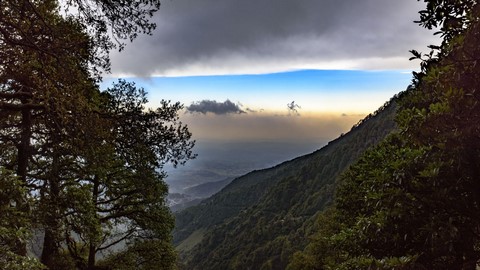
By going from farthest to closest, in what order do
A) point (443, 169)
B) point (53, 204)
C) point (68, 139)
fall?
point (53, 204)
point (68, 139)
point (443, 169)

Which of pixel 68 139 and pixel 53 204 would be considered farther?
pixel 53 204

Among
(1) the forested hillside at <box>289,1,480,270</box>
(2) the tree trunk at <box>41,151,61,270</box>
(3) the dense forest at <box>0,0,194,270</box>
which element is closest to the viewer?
(1) the forested hillside at <box>289,1,480,270</box>

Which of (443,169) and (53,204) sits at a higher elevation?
(53,204)

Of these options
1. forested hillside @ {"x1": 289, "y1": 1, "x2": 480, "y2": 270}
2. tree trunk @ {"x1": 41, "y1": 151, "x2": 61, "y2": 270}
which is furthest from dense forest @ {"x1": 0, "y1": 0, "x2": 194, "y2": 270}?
forested hillside @ {"x1": 289, "y1": 1, "x2": 480, "y2": 270}

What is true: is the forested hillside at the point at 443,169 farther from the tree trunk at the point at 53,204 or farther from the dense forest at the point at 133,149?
the tree trunk at the point at 53,204

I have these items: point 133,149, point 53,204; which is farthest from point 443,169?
point 53,204

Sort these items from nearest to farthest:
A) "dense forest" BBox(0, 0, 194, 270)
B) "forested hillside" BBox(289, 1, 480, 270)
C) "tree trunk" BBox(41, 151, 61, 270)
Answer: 1. "forested hillside" BBox(289, 1, 480, 270)
2. "dense forest" BBox(0, 0, 194, 270)
3. "tree trunk" BBox(41, 151, 61, 270)

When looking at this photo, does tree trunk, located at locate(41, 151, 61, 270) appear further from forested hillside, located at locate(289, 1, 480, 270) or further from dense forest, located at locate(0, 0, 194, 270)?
forested hillside, located at locate(289, 1, 480, 270)

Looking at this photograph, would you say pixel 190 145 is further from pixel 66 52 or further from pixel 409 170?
pixel 409 170

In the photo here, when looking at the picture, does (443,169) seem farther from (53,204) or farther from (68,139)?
(53,204)

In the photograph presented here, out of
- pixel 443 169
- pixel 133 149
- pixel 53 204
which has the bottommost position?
pixel 443 169

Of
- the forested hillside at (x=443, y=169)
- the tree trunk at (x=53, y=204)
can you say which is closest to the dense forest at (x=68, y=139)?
the tree trunk at (x=53, y=204)

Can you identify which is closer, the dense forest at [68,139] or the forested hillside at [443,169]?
the forested hillside at [443,169]

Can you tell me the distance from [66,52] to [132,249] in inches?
638
